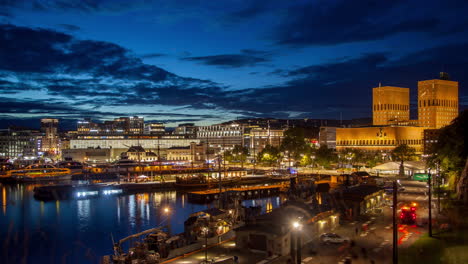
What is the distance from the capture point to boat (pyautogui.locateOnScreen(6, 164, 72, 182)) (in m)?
69.0

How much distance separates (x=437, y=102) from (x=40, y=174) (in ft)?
321

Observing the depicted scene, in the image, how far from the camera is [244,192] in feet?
165

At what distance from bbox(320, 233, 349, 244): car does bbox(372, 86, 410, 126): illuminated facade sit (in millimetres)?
97858

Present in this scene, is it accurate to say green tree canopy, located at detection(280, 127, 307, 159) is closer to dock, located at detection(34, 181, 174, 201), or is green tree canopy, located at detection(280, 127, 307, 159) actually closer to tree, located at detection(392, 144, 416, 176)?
tree, located at detection(392, 144, 416, 176)

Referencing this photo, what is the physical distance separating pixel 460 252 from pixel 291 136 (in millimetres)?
66647

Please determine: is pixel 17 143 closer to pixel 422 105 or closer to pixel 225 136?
pixel 225 136

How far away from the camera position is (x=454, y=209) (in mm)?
22875

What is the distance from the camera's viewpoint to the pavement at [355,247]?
16.7 metres

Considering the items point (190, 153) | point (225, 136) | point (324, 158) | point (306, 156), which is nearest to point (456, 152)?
point (324, 158)

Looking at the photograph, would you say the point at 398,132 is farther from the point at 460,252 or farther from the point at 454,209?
the point at 460,252

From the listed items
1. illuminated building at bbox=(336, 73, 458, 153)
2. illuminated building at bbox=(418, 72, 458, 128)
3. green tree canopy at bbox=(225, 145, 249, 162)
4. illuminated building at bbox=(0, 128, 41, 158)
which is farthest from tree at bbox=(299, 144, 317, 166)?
illuminated building at bbox=(0, 128, 41, 158)

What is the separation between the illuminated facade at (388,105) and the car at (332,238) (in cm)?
9786

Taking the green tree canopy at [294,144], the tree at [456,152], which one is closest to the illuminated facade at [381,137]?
the green tree canopy at [294,144]

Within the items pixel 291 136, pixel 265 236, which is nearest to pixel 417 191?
pixel 265 236
